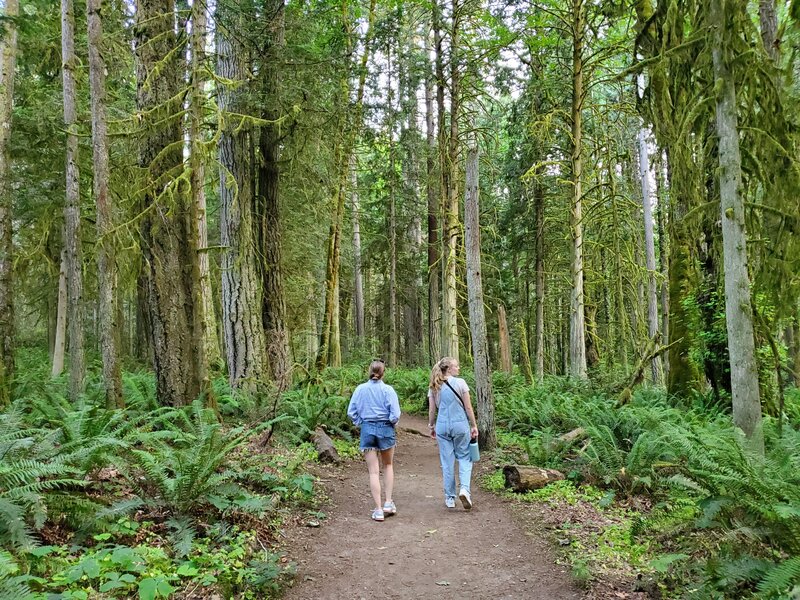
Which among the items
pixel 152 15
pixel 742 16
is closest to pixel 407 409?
pixel 152 15

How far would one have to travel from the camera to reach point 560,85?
11812mm

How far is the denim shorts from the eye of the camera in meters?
5.92

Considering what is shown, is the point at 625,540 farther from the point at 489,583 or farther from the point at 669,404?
the point at 669,404

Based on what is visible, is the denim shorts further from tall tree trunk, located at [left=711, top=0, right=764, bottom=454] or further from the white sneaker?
tall tree trunk, located at [left=711, top=0, right=764, bottom=454]

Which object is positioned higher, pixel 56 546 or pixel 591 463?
pixel 56 546

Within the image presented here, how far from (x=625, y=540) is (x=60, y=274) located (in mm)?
15225

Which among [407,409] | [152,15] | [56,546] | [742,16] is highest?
[152,15]

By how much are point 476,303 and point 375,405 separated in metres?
3.26

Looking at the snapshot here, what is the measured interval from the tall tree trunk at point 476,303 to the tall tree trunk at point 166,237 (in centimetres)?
433

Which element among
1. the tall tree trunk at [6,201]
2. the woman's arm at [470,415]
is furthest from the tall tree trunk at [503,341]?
the tall tree trunk at [6,201]

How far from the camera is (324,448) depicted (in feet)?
27.2

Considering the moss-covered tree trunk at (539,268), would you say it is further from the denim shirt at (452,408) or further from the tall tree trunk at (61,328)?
the tall tree trunk at (61,328)

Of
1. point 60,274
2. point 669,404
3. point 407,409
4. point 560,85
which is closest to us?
point 669,404

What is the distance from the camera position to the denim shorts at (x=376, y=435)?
5.92m
